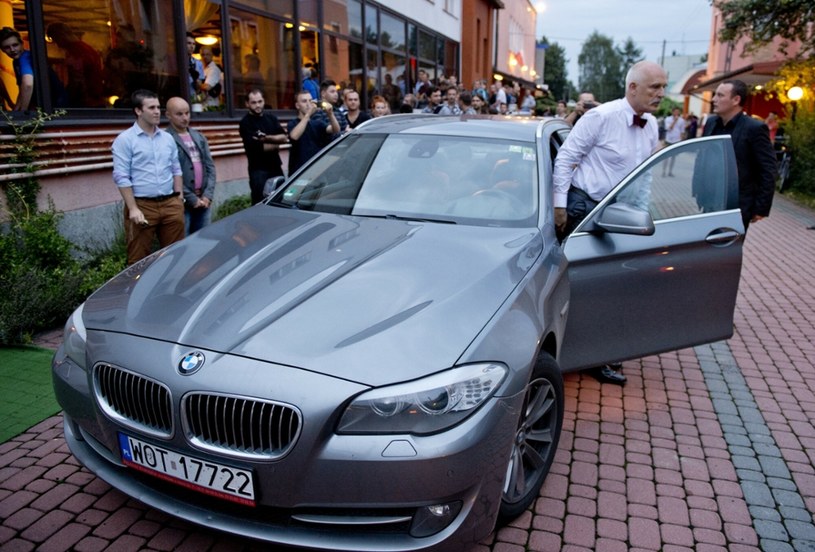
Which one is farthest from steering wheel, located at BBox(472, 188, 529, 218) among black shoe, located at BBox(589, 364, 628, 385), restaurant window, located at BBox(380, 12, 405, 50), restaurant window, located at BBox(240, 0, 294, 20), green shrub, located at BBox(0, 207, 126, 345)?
restaurant window, located at BBox(380, 12, 405, 50)

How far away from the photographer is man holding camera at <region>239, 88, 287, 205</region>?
7227 millimetres

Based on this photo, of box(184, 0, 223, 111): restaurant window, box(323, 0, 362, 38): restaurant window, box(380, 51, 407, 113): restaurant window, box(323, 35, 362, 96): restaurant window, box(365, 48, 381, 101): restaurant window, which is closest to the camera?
box(184, 0, 223, 111): restaurant window

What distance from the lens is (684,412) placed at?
14.0 feet

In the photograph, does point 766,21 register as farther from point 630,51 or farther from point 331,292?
point 630,51

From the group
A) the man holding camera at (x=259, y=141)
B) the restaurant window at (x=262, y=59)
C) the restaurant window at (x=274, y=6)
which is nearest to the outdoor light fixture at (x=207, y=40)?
the restaurant window at (x=262, y=59)

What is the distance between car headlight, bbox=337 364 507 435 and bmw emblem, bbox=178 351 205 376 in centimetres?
55

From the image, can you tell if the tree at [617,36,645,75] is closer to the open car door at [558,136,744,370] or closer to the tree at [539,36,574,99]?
the tree at [539,36,574,99]

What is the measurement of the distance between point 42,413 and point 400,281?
257 centimetres

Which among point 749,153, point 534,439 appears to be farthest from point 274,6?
point 534,439

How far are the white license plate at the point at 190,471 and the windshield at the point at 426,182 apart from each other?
1720 millimetres

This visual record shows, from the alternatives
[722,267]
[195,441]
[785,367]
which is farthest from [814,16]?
[195,441]

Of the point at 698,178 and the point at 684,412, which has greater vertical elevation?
the point at 698,178

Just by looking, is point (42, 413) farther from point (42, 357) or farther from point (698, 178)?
point (698, 178)

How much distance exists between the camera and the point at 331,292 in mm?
2699
